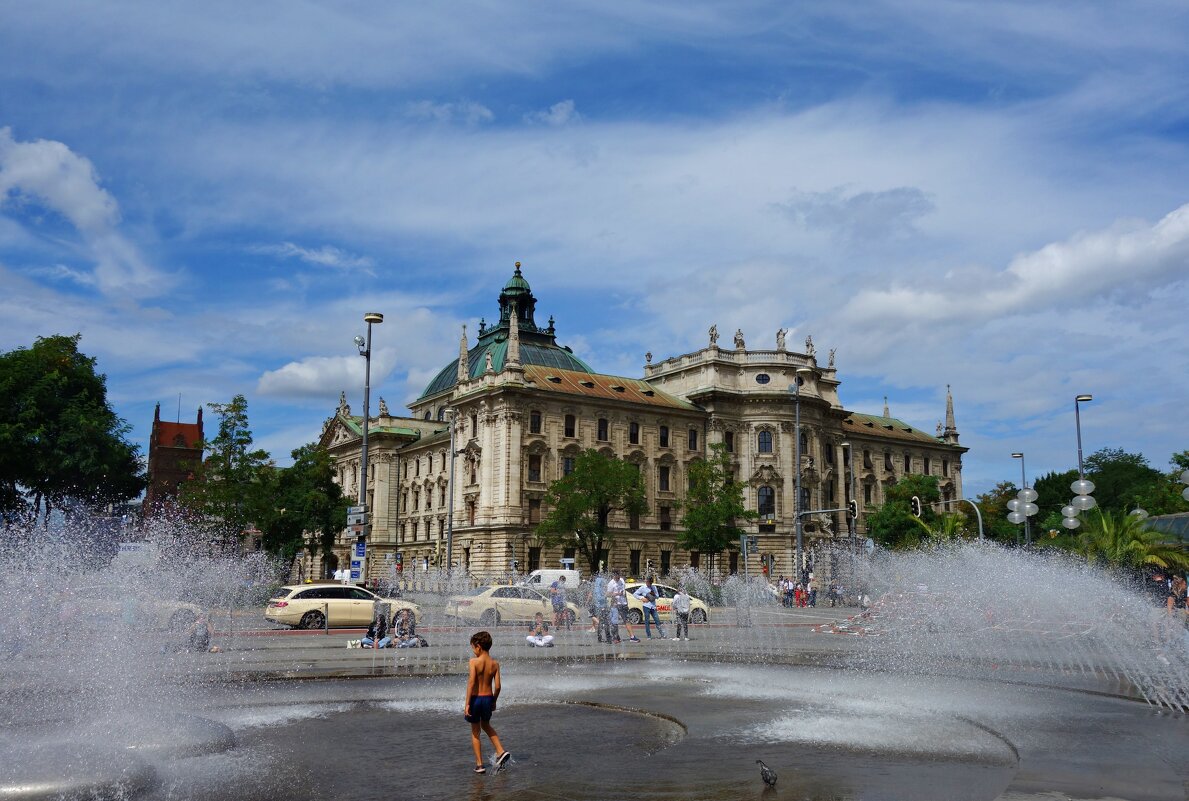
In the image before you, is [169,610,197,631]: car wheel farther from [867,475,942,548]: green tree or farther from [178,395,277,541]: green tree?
[867,475,942,548]: green tree

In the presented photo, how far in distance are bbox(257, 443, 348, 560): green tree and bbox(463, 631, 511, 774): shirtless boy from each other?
49689 mm

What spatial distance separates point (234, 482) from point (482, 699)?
50.0 m

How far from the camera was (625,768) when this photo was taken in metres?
10.3

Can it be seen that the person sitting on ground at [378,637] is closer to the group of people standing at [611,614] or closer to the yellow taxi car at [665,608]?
the group of people standing at [611,614]

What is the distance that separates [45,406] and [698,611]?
31509 millimetres

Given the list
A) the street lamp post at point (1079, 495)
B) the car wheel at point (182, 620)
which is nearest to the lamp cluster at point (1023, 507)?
the street lamp post at point (1079, 495)

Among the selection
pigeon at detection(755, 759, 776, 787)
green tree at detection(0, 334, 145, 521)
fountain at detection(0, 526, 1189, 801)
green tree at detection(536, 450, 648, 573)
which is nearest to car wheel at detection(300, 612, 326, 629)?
fountain at detection(0, 526, 1189, 801)

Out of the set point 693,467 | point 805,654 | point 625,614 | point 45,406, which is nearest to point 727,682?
point 805,654

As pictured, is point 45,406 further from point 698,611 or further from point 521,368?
point 521,368

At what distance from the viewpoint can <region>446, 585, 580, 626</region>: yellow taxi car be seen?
33312mm

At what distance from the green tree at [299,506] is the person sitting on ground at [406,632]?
34.1 metres

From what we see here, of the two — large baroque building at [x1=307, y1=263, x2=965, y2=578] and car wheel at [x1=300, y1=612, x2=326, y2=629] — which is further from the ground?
large baroque building at [x1=307, y1=263, x2=965, y2=578]

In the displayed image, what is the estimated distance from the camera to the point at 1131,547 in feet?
108

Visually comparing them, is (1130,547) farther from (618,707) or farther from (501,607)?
(618,707)
